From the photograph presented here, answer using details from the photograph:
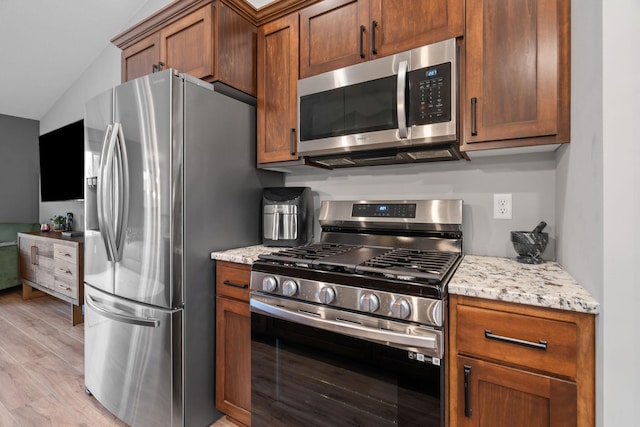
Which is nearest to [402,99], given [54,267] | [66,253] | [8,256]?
[66,253]

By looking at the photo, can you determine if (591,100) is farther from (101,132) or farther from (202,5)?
(101,132)

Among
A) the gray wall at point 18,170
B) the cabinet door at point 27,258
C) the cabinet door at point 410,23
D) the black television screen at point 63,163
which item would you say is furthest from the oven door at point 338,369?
the gray wall at point 18,170

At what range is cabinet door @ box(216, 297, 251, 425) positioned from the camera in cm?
161

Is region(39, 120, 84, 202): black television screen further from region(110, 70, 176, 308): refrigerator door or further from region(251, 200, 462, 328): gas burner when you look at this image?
region(251, 200, 462, 328): gas burner

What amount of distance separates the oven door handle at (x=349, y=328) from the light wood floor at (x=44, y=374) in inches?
32.3

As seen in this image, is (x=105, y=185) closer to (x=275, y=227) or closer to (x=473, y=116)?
(x=275, y=227)

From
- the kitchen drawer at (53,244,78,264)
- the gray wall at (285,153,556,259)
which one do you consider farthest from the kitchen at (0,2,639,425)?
the kitchen drawer at (53,244,78,264)

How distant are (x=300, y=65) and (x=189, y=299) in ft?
4.77

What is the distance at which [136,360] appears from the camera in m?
1.65

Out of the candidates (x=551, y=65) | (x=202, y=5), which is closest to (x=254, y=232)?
(x=202, y=5)

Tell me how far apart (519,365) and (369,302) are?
507mm

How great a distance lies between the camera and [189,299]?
63.1 inches

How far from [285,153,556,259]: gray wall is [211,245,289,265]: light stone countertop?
0.74 meters

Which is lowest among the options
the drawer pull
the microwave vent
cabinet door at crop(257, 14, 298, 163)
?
the drawer pull
